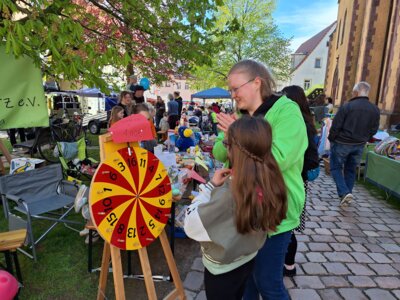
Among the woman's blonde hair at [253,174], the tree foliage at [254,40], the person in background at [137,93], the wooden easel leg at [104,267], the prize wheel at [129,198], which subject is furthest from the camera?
the tree foliage at [254,40]

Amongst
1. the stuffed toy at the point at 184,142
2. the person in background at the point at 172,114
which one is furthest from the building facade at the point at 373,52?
the stuffed toy at the point at 184,142

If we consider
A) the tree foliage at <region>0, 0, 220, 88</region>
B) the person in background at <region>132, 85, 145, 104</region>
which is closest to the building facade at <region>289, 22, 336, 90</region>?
the person in background at <region>132, 85, 145, 104</region>

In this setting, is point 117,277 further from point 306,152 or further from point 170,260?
point 306,152

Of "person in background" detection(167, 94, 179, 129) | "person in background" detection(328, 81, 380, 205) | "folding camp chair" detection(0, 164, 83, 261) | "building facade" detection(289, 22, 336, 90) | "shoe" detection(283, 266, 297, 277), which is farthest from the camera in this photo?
"building facade" detection(289, 22, 336, 90)

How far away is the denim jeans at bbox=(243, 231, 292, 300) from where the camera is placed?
1662 mm

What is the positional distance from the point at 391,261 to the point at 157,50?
16.0 feet

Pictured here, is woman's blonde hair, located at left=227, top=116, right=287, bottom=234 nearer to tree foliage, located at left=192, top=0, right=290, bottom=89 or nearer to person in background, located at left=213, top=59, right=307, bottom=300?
person in background, located at left=213, top=59, right=307, bottom=300

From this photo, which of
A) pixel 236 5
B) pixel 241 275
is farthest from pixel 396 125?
pixel 236 5

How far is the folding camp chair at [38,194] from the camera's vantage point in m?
3.22

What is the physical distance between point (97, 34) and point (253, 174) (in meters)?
4.08

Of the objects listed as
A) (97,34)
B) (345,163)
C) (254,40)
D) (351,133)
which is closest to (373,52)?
(254,40)

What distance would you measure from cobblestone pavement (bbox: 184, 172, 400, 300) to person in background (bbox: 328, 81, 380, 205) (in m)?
0.49

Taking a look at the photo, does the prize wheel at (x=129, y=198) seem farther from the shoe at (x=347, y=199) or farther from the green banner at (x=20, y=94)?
the shoe at (x=347, y=199)

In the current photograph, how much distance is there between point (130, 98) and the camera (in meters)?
Result: 5.35
